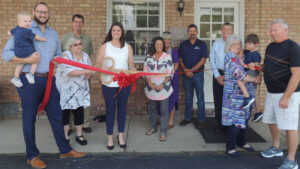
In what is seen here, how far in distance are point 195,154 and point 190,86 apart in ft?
5.65

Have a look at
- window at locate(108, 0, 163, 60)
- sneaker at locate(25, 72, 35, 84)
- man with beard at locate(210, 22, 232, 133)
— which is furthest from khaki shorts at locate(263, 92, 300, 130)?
window at locate(108, 0, 163, 60)

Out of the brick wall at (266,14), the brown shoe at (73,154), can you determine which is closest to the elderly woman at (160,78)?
the brown shoe at (73,154)

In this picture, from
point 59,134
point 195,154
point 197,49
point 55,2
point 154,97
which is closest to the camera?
point 59,134

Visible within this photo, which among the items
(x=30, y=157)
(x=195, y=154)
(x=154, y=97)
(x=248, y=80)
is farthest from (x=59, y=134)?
(x=248, y=80)

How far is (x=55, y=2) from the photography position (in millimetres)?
6219

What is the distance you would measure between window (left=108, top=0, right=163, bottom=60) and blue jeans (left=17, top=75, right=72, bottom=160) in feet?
→ 9.83

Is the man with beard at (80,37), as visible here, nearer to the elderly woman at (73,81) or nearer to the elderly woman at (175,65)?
the elderly woman at (73,81)

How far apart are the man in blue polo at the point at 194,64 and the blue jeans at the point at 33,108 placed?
2.68 meters

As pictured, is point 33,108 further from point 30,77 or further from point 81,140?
point 81,140

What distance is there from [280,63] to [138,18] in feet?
11.9

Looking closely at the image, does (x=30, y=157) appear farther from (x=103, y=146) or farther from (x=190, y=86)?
(x=190, y=86)

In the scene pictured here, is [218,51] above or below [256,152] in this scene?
above

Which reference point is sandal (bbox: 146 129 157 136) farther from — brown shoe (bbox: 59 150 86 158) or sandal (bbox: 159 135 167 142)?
brown shoe (bbox: 59 150 86 158)

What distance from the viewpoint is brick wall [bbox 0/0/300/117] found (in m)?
6.20
